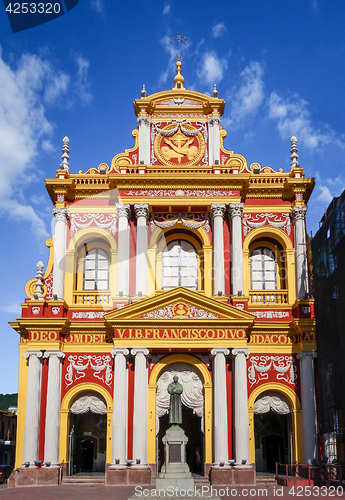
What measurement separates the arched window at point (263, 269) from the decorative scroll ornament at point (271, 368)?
3971 millimetres

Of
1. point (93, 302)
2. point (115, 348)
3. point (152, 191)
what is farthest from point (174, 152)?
point (115, 348)

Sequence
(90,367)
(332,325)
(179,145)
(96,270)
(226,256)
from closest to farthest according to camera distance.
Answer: (332,325), (90,367), (226,256), (96,270), (179,145)

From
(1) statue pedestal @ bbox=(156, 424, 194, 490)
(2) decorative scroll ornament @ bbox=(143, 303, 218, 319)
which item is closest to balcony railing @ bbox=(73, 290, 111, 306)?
(2) decorative scroll ornament @ bbox=(143, 303, 218, 319)

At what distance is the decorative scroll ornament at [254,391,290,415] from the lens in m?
26.9

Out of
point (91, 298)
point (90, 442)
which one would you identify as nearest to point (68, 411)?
point (90, 442)

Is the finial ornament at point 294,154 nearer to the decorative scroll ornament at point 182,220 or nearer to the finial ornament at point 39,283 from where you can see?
the decorative scroll ornament at point 182,220

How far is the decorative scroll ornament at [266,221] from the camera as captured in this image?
2959 centimetres

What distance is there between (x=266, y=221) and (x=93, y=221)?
348 inches

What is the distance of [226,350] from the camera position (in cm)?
2617

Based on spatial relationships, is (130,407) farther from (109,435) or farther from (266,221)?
(266,221)

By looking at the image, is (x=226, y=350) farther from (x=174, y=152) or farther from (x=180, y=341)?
(x=174, y=152)

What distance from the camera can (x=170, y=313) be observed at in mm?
26547

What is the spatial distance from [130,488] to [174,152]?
16608 millimetres

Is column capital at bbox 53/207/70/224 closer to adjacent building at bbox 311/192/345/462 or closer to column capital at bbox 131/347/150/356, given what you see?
column capital at bbox 131/347/150/356
